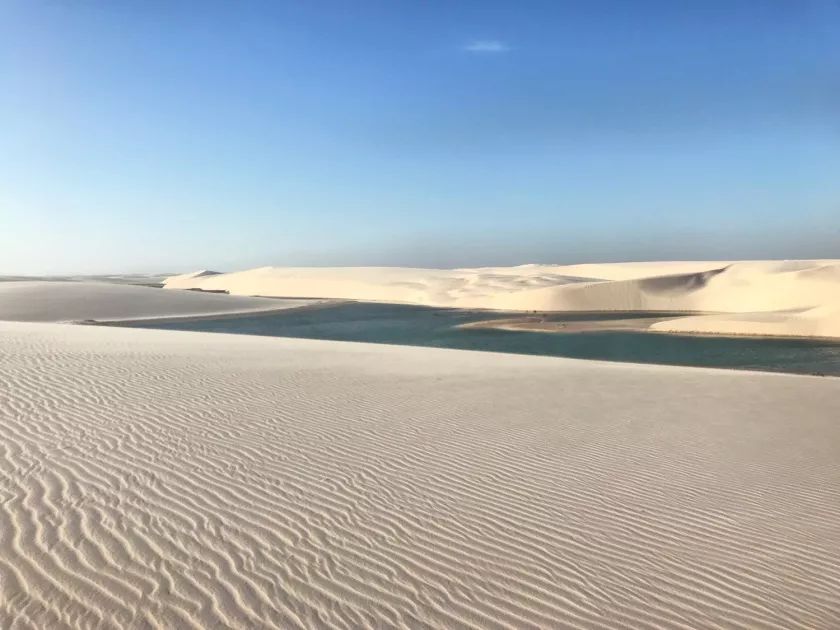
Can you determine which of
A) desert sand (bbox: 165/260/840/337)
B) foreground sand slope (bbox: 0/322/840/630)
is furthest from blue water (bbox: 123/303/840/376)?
foreground sand slope (bbox: 0/322/840/630)

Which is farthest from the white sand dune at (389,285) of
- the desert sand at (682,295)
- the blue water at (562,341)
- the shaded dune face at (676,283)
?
the blue water at (562,341)

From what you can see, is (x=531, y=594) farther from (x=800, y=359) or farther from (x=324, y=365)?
(x=800, y=359)

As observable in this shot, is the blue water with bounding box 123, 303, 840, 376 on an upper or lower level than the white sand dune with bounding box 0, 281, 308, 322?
lower

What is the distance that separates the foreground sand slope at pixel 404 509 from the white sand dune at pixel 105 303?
3360 cm

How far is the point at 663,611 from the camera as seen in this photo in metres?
3.63

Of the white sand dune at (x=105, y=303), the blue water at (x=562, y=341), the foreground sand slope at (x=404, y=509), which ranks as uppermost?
the white sand dune at (x=105, y=303)

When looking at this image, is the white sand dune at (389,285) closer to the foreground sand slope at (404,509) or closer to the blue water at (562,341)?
the blue water at (562,341)

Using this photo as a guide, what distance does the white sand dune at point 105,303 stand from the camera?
3962 centimetres

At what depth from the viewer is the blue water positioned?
65.5ft

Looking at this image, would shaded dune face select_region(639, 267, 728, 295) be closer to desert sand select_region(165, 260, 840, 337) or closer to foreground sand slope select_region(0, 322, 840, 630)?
desert sand select_region(165, 260, 840, 337)

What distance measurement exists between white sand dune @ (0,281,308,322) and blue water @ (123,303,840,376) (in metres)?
6.85

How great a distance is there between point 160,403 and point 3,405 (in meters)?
1.92

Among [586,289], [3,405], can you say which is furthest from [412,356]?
[586,289]

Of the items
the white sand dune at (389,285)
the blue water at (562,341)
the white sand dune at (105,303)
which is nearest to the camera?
the blue water at (562,341)
